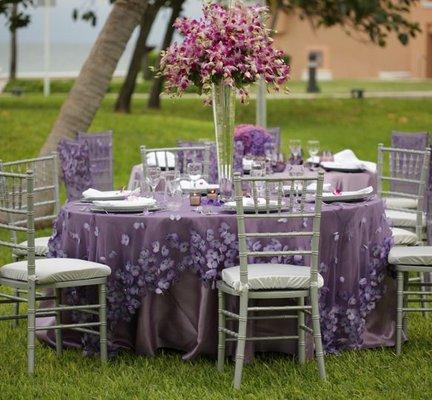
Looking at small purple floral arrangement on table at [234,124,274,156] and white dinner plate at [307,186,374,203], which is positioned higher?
small purple floral arrangement on table at [234,124,274,156]

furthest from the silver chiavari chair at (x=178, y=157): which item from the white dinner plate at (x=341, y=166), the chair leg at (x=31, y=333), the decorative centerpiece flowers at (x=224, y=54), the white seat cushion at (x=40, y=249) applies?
the chair leg at (x=31, y=333)

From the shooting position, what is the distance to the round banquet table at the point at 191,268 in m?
7.15

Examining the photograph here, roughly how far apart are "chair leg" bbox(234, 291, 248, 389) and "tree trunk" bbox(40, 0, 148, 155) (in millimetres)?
6791

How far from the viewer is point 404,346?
780 cm

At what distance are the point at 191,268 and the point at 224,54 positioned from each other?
1249 millimetres

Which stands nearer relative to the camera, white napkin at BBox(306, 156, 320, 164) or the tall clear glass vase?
the tall clear glass vase

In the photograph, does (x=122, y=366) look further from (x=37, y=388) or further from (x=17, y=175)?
(x=17, y=175)

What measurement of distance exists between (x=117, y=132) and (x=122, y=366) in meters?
14.2

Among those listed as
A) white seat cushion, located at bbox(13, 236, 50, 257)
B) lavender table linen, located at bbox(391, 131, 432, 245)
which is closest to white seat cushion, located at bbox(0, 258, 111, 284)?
white seat cushion, located at bbox(13, 236, 50, 257)

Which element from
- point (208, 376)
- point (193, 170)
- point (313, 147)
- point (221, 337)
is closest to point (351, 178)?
point (313, 147)

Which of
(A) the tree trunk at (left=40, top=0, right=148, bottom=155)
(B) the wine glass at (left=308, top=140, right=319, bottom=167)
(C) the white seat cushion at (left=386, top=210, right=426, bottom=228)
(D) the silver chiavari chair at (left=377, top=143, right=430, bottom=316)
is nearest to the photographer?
(D) the silver chiavari chair at (left=377, top=143, right=430, bottom=316)

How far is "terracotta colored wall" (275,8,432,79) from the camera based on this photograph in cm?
6081

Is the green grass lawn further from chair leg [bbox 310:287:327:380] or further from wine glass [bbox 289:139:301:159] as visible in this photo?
wine glass [bbox 289:139:301:159]

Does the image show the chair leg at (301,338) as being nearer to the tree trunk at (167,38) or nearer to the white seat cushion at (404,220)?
the white seat cushion at (404,220)
